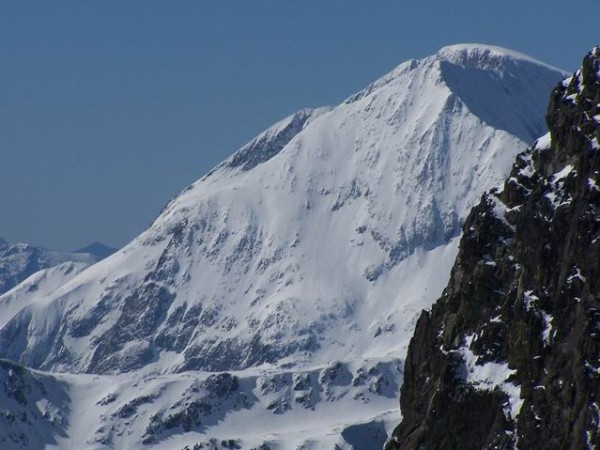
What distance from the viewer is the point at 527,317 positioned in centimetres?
10906

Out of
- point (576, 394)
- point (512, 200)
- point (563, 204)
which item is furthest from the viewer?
point (512, 200)

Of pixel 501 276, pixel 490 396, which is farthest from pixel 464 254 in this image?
pixel 490 396

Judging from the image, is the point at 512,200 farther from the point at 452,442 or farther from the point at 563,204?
the point at 452,442

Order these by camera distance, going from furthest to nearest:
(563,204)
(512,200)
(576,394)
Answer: (512,200)
(563,204)
(576,394)

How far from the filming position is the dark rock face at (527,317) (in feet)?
347

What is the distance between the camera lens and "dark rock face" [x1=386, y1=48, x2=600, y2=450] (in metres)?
106

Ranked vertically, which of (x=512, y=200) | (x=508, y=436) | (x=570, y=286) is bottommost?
Answer: (x=508, y=436)

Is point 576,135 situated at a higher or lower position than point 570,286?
higher

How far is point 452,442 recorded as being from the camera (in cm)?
11444

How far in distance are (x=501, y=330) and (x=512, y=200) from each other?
31.4 ft

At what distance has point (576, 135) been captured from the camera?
11319 centimetres

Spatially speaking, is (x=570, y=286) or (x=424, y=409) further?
(x=424, y=409)

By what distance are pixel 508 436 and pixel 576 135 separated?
60.1 feet

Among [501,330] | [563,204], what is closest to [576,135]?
[563,204]
